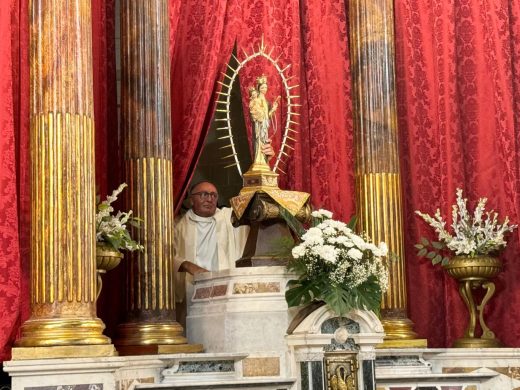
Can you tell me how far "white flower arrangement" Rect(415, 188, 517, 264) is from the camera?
352 inches

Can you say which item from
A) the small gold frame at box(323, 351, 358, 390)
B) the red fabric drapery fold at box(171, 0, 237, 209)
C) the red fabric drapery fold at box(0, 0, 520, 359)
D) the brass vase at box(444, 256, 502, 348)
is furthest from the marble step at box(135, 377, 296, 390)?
the brass vase at box(444, 256, 502, 348)

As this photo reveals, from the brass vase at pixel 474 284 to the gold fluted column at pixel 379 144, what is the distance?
0.44m

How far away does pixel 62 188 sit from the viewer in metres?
6.90

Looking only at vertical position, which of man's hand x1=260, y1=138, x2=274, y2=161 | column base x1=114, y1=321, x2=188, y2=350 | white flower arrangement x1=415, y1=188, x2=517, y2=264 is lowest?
column base x1=114, y1=321, x2=188, y2=350

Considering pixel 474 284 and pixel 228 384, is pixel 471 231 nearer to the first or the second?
pixel 474 284

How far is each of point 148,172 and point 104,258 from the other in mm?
833

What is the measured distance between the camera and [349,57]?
9492mm

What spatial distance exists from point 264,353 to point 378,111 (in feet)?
8.17

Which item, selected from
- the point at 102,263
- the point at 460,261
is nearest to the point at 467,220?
the point at 460,261

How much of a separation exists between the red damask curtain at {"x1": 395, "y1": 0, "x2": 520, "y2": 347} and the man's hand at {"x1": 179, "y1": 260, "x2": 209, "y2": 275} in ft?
6.60

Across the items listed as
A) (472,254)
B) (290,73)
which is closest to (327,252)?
(472,254)

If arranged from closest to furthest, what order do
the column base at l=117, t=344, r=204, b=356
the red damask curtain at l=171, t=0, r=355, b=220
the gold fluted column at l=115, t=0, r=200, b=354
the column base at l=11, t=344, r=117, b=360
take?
the column base at l=11, t=344, r=117, b=360 → the column base at l=117, t=344, r=204, b=356 → the gold fluted column at l=115, t=0, r=200, b=354 → the red damask curtain at l=171, t=0, r=355, b=220

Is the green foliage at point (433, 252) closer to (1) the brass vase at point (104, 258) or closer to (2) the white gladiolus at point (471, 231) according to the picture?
(2) the white gladiolus at point (471, 231)

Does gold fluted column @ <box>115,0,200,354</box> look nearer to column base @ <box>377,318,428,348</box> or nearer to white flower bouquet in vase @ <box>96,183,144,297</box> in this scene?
white flower bouquet in vase @ <box>96,183,144,297</box>
